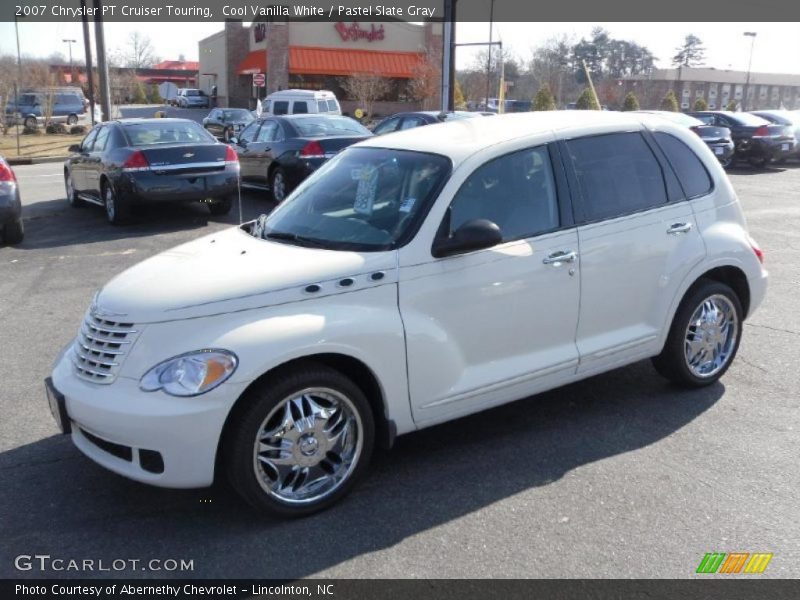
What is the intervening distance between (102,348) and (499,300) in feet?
6.63

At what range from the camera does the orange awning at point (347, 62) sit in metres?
52.1

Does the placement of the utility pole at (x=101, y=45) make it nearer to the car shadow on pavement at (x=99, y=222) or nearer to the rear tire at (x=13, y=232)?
the car shadow on pavement at (x=99, y=222)

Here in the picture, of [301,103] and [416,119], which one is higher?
[301,103]

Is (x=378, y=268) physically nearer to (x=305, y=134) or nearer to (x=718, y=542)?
(x=718, y=542)

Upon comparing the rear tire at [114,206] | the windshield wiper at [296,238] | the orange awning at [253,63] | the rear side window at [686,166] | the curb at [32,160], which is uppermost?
the orange awning at [253,63]

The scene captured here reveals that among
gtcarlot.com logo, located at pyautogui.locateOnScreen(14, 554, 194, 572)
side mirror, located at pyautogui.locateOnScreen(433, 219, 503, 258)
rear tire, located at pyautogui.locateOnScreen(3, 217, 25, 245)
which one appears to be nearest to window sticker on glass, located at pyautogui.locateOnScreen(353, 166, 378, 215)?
side mirror, located at pyautogui.locateOnScreen(433, 219, 503, 258)

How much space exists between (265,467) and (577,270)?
2073 millimetres

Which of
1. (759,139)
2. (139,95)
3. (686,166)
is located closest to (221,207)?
(686,166)

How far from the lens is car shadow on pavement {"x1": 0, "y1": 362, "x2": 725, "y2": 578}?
3.54 m

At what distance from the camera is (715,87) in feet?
275

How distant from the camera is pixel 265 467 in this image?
3713 millimetres

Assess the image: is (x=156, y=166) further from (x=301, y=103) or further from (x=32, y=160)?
(x=301, y=103)

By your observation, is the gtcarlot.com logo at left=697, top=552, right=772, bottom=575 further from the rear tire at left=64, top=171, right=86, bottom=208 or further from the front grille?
the rear tire at left=64, top=171, right=86, bottom=208

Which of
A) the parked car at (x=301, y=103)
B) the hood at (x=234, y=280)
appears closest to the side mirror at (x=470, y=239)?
the hood at (x=234, y=280)
